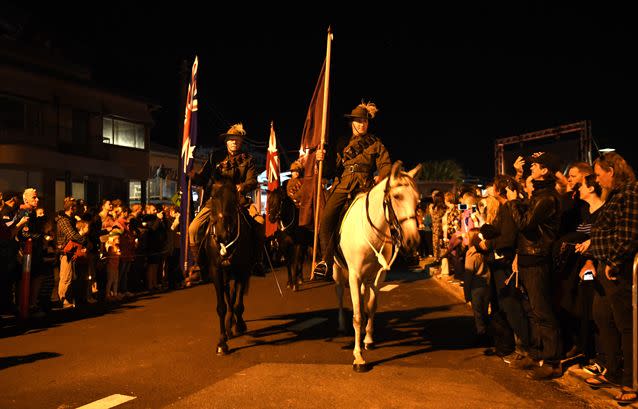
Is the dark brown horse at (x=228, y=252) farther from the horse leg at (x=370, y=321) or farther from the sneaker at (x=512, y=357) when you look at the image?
the sneaker at (x=512, y=357)

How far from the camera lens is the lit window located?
32500 mm

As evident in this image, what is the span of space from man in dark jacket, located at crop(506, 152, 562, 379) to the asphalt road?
0.33 m

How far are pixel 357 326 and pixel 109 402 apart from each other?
3046 mm

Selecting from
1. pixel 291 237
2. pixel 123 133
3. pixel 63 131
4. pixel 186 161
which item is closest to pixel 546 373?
pixel 186 161

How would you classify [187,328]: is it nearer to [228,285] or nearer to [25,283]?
[228,285]

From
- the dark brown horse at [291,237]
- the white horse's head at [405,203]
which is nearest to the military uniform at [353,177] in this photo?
the white horse's head at [405,203]

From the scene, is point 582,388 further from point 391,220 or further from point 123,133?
point 123,133

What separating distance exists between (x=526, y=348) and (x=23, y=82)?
26140mm

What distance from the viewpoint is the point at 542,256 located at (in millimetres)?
6332

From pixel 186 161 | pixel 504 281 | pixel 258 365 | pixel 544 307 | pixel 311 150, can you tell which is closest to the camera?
pixel 544 307

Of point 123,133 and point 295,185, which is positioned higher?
point 123,133

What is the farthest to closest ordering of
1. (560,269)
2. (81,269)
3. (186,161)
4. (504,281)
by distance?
(81,269) < (186,161) < (504,281) < (560,269)

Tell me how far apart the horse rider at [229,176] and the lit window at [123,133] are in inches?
987

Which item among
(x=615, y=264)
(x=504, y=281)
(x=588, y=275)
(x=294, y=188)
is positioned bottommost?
(x=504, y=281)
